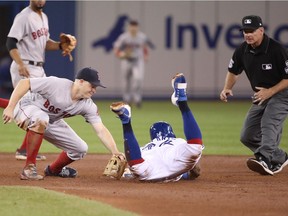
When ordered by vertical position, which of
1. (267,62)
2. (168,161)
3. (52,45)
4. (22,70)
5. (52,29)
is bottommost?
(52,29)

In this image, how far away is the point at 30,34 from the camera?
37.3ft

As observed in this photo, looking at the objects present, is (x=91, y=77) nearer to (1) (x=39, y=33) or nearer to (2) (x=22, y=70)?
(2) (x=22, y=70)

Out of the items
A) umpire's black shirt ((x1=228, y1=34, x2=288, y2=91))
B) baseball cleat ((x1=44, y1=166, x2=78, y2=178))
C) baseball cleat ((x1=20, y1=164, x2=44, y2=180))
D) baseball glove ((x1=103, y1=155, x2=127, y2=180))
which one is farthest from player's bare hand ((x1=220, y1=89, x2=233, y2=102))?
baseball cleat ((x1=20, y1=164, x2=44, y2=180))

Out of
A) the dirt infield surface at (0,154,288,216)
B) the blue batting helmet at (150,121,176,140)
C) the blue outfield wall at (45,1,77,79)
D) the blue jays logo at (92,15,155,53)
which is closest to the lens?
the dirt infield surface at (0,154,288,216)

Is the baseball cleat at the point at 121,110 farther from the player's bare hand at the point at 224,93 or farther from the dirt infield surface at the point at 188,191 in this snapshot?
the player's bare hand at the point at 224,93

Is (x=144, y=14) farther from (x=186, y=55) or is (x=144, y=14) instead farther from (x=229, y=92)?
(x=229, y=92)

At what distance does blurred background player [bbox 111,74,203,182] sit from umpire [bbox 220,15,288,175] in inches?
42.6

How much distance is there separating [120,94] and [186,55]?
93.6 inches

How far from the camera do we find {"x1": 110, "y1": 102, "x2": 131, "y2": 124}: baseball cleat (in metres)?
8.34

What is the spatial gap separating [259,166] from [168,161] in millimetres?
1288

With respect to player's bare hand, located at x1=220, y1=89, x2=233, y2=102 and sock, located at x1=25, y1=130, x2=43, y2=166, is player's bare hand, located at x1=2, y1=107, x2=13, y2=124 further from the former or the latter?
player's bare hand, located at x1=220, y1=89, x2=233, y2=102

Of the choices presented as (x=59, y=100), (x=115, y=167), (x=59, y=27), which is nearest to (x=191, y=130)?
(x=115, y=167)

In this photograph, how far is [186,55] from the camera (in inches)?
1019

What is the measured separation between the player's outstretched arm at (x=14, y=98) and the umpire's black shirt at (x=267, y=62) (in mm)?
2734
